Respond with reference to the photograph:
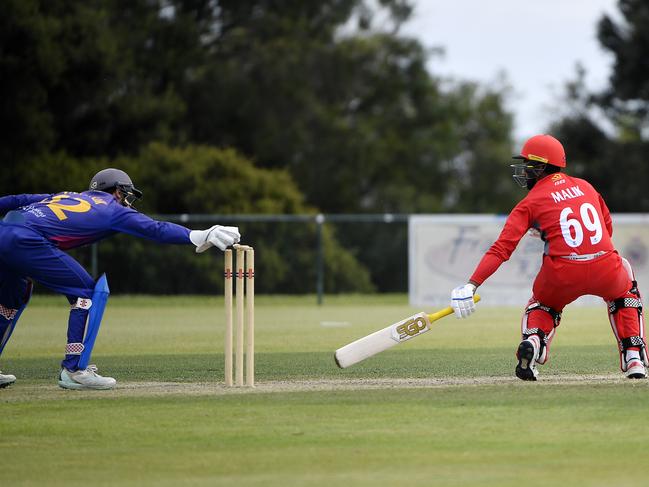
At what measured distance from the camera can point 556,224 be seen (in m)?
8.72

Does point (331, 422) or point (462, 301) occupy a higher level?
point (462, 301)

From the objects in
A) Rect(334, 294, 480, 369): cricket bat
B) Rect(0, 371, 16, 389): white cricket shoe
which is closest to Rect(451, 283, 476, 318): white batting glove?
Rect(334, 294, 480, 369): cricket bat

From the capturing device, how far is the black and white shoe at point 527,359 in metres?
8.66

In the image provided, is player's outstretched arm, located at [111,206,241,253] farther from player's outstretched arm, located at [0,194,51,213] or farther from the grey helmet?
player's outstretched arm, located at [0,194,51,213]

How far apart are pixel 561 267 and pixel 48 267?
141 inches

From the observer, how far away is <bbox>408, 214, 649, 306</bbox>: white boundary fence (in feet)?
72.9

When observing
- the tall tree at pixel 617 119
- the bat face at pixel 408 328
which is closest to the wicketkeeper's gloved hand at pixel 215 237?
the bat face at pixel 408 328

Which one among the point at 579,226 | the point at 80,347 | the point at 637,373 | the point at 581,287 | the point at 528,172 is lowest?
the point at 637,373

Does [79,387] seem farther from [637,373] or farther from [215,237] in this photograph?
[637,373]

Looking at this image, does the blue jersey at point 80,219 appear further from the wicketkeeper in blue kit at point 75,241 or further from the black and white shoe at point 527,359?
the black and white shoe at point 527,359

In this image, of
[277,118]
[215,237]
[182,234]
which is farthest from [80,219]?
[277,118]

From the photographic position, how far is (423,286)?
22.5 meters

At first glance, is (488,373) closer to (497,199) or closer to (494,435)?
(494,435)

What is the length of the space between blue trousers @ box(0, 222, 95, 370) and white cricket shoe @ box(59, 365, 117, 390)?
0.06m
